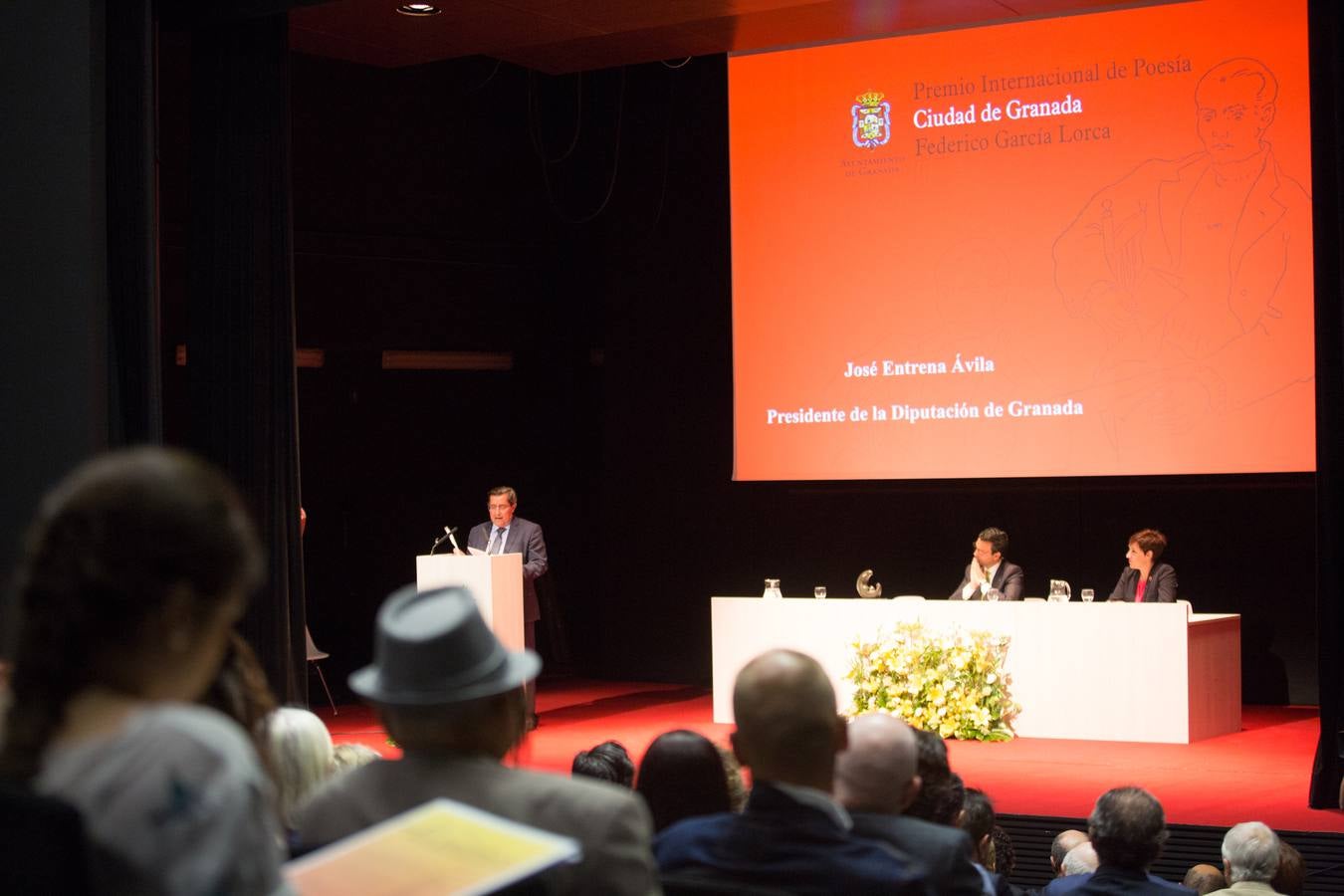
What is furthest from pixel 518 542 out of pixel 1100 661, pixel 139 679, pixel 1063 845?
pixel 139 679

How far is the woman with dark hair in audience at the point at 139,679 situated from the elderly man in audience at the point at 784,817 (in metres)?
0.88

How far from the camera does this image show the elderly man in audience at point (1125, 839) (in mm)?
3256

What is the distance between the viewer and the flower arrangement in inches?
301

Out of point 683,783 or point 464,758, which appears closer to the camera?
point 464,758

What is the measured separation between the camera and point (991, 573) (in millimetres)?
8219

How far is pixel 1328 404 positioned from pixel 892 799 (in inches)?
169

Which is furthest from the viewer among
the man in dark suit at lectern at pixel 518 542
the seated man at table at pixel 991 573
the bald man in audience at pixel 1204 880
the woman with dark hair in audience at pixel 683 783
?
the man in dark suit at lectern at pixel 518 542

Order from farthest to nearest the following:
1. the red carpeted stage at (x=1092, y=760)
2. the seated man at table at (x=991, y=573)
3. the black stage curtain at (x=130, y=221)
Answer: the seated man at table at (x=991, y=573) → the black stage curtain at (x=130, y=221) → the red carpeted stage at (x=1092, y=760)

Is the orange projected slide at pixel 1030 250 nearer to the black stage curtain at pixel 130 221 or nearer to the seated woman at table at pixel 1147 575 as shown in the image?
the seated woman at table at pixel 1147 575

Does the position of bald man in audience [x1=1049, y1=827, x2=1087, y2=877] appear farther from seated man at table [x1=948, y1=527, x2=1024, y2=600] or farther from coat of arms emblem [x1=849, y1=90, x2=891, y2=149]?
coat of arms emblem [x1=849, y1=90, x2=891, y2=149]

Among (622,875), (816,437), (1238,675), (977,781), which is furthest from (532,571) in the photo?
(622,875)

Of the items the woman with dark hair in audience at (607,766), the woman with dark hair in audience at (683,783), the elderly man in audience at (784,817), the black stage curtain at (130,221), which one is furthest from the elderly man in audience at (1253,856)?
the black stage curtain at (130,221)

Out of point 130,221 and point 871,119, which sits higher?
point 871,119

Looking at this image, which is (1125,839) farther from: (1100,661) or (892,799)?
(1100,661)
